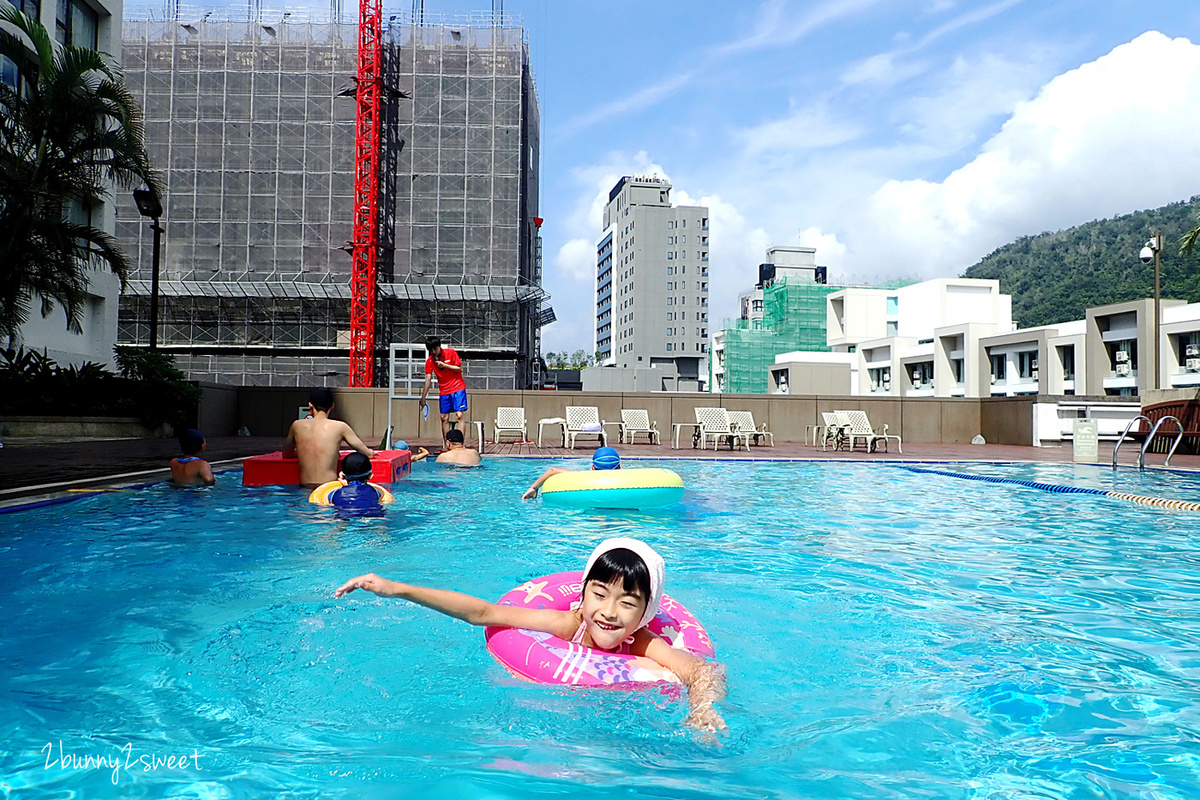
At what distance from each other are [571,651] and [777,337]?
77979mm

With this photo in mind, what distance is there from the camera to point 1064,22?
42.4 ft

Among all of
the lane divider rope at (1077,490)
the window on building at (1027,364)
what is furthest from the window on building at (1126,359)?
the lane divider rope at (1077,490)

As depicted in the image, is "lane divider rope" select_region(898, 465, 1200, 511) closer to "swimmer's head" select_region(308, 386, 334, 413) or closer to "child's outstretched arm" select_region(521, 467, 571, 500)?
"child's outstretched arm" select_region(521, 467, 571, 500)

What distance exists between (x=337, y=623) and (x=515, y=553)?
2020 mm

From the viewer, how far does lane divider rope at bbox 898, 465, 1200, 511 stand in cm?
795

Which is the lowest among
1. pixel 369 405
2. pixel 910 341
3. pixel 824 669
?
pixel 824 669

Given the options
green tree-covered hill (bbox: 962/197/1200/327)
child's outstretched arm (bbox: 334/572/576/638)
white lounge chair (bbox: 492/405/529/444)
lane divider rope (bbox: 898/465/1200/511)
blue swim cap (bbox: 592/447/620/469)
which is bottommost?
lane divider rope (bbox: 898/465/1200/511)

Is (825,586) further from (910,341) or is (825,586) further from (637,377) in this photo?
(637,377)

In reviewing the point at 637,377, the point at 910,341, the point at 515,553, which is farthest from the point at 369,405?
the point at 637,377

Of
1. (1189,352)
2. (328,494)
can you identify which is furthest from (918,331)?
(328,494)

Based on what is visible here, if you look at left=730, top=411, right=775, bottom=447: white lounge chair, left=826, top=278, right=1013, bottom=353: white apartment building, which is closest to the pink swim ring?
left=730, top=411, right=775, bottom=447: white lounge chair

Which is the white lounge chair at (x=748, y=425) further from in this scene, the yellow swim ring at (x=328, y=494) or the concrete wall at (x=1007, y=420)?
the yellow swim ring at (x=328, y=494)

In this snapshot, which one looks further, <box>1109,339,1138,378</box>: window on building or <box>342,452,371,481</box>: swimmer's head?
<box>1109,339,1138,378</box>: window on building

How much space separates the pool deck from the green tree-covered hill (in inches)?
2160
